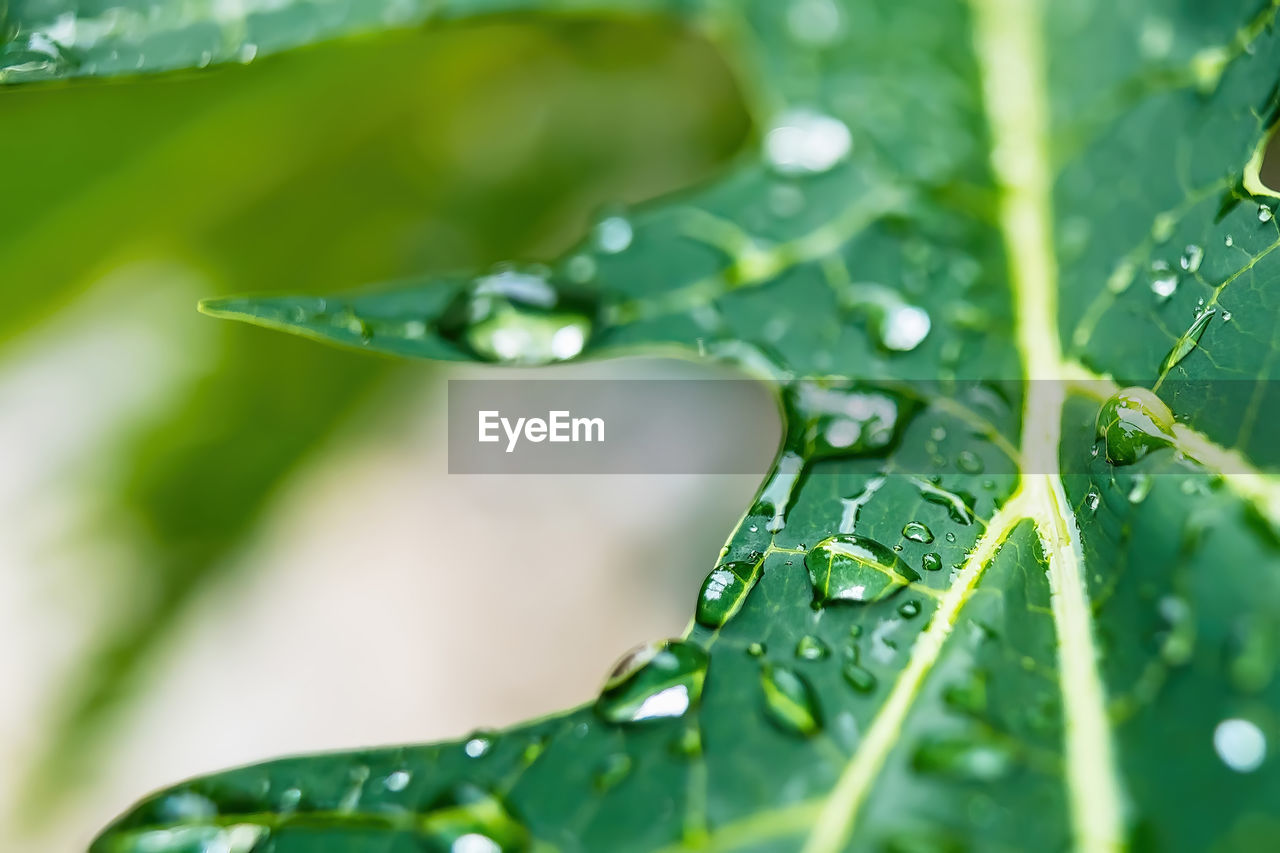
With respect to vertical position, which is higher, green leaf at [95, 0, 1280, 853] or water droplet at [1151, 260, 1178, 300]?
water droplet at [1151, 260, 1178, 300]

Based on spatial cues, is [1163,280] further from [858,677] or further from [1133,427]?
[858,677]

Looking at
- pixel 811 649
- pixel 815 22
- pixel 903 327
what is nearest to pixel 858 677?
pixel 811 649

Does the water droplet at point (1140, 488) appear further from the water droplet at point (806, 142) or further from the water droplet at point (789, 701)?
the water droplet at point (806, 142)

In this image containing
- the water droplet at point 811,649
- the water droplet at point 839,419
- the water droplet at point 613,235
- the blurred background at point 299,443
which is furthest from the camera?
the blurred background at point 299,443

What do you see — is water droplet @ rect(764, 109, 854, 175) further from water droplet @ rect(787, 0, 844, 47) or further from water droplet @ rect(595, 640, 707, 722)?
water droplet @ rect(595, 640, 707, 722)

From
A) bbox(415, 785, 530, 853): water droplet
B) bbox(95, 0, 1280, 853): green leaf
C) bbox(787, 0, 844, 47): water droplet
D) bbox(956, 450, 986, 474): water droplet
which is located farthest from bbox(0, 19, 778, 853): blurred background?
bbox(415, 785, 530, 853): water droplet

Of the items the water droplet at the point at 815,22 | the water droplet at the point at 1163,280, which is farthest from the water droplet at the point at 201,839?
the water droplet at the point at 815,22
